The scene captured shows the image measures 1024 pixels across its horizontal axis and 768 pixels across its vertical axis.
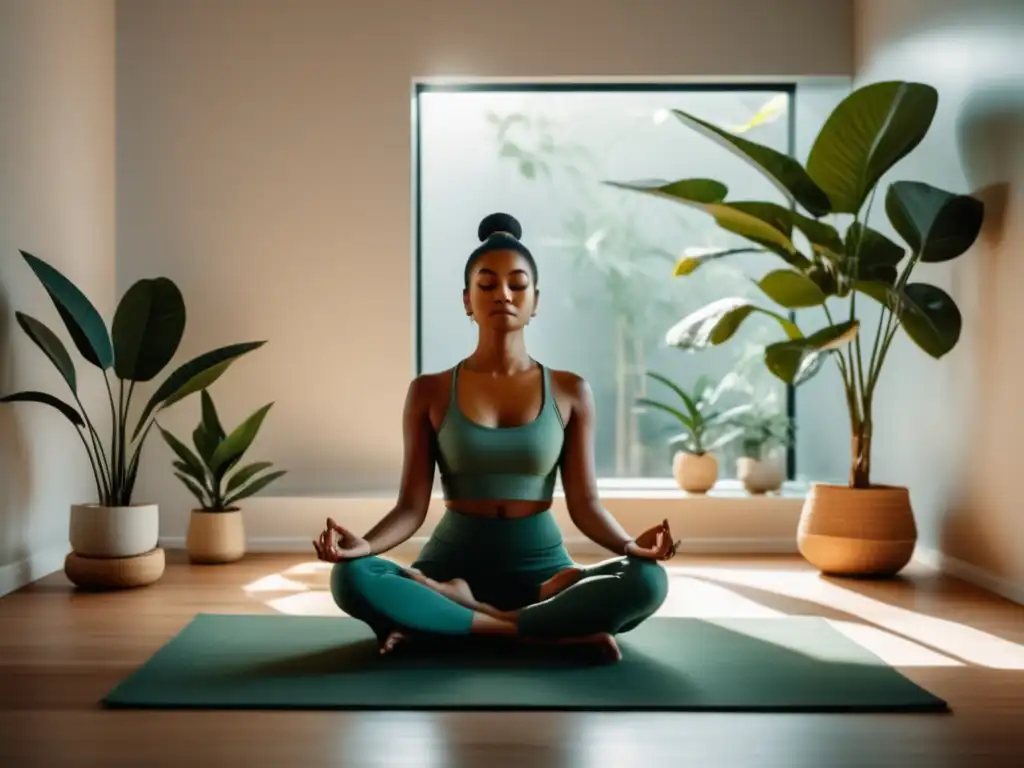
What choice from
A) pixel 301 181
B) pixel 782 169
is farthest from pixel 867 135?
pixel 301 181

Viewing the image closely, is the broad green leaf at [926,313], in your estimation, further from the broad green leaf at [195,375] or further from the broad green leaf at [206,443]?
the broad green leaf at [206,443]

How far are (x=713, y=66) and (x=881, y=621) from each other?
243 centimetres

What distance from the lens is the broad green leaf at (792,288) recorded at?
3.57m

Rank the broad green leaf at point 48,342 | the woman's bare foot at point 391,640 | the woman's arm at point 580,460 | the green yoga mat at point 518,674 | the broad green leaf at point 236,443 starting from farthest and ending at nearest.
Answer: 1. the broad green leaf at point 236,443
2. the broad green leaf at point 48,342
3. the woman's arm at point 580,460
4. the woman's bare foot at point 391,640
5. the green yoga mat at point 518,674

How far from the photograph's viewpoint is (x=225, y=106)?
429cm

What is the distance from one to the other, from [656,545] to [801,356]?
1.31 meters

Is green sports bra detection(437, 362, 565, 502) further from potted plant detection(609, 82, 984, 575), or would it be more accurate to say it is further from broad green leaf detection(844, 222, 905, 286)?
broad green leaf detection(844, 222, 905, 286)

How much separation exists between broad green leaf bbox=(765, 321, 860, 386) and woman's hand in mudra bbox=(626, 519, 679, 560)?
1.18 meters

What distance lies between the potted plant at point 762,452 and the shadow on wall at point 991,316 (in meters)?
0.77

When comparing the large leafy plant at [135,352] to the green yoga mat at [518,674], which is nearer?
the green yoga mat at [518,674]

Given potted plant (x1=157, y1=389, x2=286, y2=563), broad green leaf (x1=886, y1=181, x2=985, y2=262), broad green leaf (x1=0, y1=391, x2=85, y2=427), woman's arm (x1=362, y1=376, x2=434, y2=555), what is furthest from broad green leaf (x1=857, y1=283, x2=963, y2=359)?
broad green leaf (x1=0, y1=391, x2=85, y2=427)

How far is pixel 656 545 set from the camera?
2260mm

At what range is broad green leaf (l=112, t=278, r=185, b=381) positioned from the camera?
339 centimetres

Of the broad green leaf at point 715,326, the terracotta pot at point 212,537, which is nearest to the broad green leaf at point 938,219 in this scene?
the broad green leaf at point 715,326
